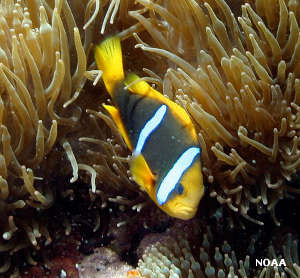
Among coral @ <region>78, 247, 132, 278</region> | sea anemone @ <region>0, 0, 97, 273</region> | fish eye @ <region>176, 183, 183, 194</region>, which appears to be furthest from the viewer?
coral @ <region>78, 247, 132, 278</region>

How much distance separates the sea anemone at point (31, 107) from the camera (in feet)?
5.82

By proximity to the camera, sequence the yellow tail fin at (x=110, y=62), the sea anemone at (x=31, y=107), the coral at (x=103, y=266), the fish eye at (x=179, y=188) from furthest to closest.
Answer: the coral at (x=103, y=266)
the sea anemone at (x=31, y=107)
the yellow tail fin at (x=110, y=62)
the fish eye at (x=179, y=188)

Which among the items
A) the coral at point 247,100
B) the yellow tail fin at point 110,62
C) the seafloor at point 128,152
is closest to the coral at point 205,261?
the seafloor at point 128,152

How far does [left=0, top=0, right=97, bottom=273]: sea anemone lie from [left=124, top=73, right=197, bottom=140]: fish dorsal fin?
13.2 inches

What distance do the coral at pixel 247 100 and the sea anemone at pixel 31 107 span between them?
46 centimetres

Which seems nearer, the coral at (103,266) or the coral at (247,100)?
the coral at (247,100)

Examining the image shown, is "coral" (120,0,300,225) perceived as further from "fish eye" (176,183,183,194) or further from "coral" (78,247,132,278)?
"coral" (78,247,132,278)

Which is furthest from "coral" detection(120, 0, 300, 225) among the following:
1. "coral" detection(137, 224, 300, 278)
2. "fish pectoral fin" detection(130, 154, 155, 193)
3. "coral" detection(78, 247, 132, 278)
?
"coral" detection(78, 247, 132, 278)

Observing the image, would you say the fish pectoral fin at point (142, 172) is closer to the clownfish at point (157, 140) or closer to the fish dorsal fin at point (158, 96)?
the clownfish at point (157, 140)

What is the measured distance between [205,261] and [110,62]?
875 mm

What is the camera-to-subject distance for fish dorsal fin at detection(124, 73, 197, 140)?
147cm

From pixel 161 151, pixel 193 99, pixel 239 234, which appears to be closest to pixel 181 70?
pixel 193 99

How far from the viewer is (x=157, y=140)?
58.5 inches

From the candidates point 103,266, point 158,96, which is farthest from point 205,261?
point 158,96
